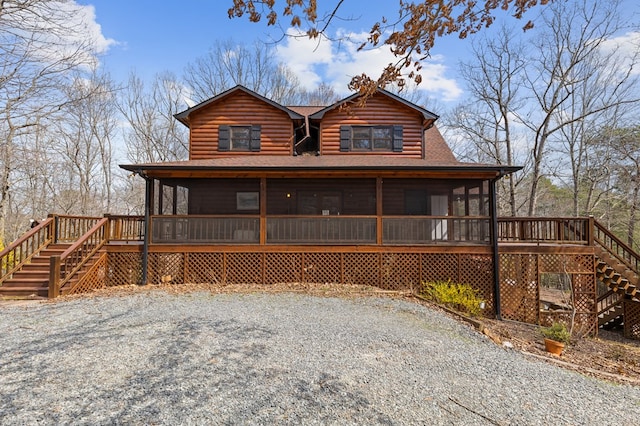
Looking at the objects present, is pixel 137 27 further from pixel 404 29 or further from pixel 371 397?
pixel 371 397

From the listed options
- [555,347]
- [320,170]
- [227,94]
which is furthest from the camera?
[227,94]

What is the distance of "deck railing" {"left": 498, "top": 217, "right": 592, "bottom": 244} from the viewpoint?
10.2 metres

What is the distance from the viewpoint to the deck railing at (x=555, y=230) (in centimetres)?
1020

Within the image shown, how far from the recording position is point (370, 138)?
13.5m

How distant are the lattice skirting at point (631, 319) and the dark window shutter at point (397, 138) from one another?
903 cm

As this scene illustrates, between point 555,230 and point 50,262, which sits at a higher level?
point 555,230

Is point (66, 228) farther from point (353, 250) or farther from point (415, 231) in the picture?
point (415, 231)

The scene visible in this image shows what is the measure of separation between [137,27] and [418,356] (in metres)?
13.8

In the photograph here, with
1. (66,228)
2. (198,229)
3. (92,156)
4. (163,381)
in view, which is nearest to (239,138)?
(198,229)

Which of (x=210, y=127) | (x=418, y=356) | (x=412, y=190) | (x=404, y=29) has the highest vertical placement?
(x=210, y=127)

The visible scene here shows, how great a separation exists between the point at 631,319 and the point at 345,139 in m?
11.4

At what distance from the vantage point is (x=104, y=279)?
10312 millimetres

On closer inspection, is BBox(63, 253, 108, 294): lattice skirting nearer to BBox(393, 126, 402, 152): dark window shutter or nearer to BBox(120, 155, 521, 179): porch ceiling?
BBox(120, 155, 521, 179): porch ceiling

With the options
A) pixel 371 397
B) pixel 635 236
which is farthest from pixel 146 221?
pixel 635 236
